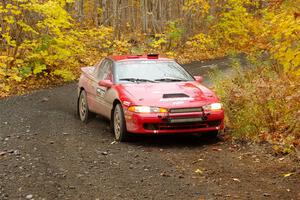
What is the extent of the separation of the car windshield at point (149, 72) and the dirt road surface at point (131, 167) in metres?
1.18

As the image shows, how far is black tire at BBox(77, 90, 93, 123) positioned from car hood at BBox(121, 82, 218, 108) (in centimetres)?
192

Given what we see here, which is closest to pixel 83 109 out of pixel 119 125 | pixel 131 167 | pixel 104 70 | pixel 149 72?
pixel 104 70

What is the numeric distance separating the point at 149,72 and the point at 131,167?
3224mm

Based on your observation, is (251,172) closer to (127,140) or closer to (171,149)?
(171,149)

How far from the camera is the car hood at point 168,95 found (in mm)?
9062

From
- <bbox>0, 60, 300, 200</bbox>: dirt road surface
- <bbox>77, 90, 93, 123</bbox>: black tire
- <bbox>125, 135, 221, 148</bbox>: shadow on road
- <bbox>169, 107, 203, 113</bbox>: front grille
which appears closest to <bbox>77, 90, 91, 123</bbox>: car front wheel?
<bbox>77, 90, 93, 123</bbox>: black tire

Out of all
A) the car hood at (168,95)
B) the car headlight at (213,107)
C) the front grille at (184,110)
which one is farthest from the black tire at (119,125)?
the car headlight at (213,107)

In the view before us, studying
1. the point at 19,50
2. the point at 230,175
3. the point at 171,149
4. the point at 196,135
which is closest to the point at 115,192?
the point at 230,175

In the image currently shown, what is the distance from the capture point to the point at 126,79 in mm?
10211

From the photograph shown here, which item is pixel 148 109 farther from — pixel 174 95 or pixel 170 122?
pixel 174 95

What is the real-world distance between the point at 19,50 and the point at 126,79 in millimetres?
9957

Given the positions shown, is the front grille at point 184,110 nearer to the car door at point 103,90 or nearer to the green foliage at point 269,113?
the green foliage at point 269,113

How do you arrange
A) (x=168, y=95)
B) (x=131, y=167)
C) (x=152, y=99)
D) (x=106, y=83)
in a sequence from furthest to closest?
(x=106, y=83)
(x=168, y=95)
(x=152, y=99)
(x=131, y=167)

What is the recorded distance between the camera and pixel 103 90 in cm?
1044
